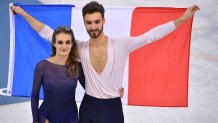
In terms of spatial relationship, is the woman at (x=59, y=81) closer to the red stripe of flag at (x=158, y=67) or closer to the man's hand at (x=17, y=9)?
the man's hand at (x=17, y=9)

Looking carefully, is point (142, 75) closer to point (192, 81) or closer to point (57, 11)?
point (57, 11)

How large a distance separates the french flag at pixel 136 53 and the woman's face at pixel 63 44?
0.95 meters

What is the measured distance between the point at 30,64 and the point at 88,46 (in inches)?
43.3

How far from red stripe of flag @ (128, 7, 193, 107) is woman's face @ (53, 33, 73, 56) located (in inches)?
41.1

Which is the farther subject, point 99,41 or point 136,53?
point 136,53

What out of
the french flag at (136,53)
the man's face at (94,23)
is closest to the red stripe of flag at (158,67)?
the french flag at (136,53)

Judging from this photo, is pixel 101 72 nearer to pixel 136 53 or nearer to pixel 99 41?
pixel 99 41

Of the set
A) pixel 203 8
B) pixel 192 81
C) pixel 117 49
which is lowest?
pixel 192 81

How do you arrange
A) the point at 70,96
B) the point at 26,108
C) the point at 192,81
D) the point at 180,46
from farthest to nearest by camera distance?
the point at 192,81
the point at 26,108
the point at 180,46
the point at 70,96

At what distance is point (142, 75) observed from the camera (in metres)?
3.66

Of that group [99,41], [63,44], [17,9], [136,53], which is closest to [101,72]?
[99,41]

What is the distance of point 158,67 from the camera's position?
362cm

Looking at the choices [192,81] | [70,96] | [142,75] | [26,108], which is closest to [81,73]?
[70,96]

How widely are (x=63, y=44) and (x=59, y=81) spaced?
276mm
